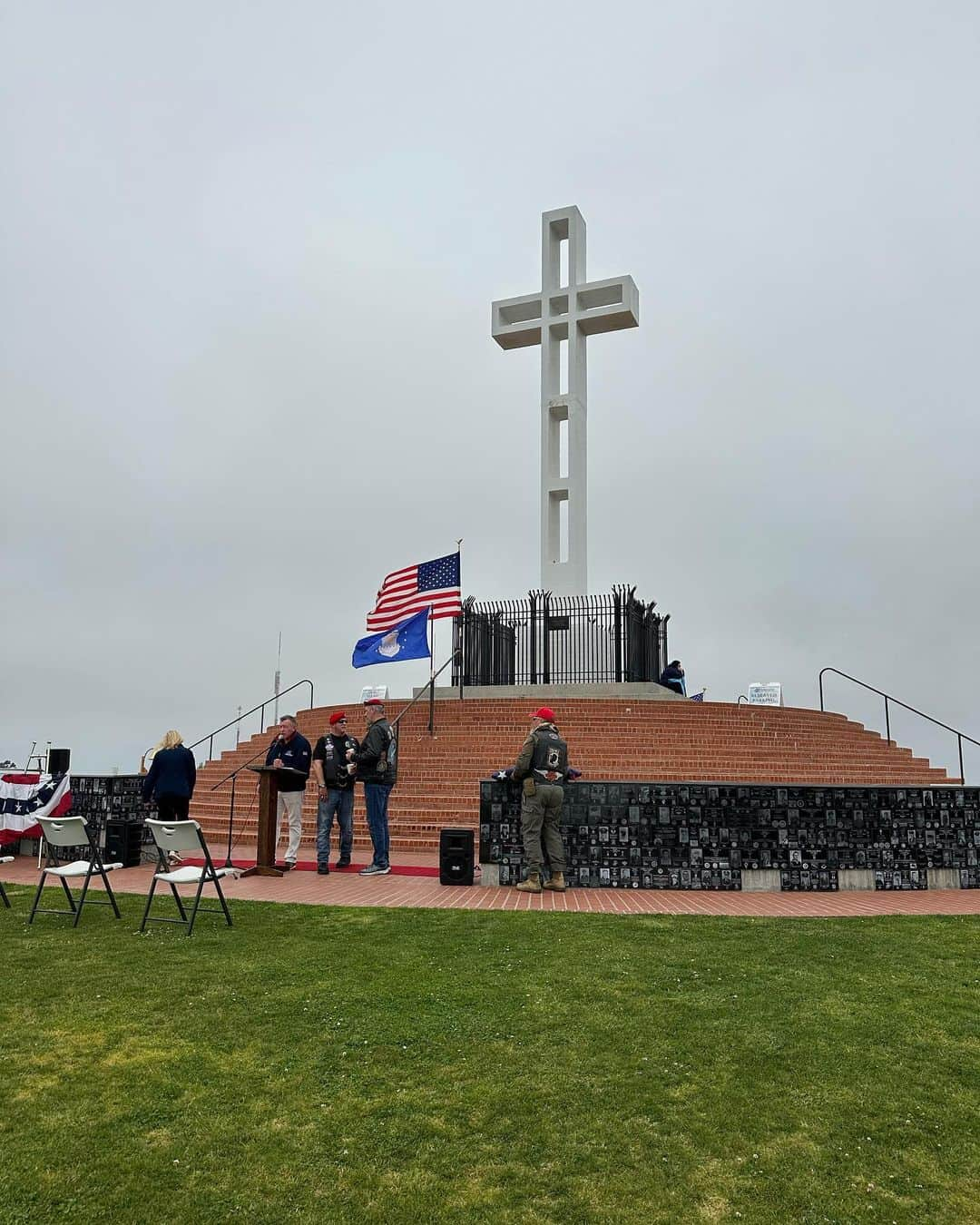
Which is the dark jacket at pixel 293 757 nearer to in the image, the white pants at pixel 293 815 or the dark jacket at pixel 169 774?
the white pants at pixel 293 815

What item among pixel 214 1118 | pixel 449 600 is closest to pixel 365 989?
pixel 214 1118

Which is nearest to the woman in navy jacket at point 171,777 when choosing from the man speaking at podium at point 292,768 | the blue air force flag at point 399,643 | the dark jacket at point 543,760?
the man speaking at podium at point 292,768

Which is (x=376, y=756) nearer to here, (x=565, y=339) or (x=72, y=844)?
(x=72, y=844)

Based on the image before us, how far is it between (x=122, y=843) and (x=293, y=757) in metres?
2.31

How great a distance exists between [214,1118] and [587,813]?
6302 millimetres

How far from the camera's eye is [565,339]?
80.2 ft

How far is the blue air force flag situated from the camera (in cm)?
1708

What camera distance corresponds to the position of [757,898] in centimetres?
907

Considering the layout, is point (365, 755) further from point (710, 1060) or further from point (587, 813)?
point (710, 1060)

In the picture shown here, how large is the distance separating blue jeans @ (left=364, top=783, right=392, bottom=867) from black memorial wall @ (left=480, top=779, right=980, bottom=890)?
1.32 metres

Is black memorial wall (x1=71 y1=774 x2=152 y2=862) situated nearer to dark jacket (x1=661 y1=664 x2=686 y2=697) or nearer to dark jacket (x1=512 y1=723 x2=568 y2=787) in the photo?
dark jacket (x1=512 y1=723 x2=568 y2=787)

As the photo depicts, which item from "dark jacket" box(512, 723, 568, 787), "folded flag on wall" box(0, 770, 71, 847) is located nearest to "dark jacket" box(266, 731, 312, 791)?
"dark jacket" box(512, 723, 568, 787)

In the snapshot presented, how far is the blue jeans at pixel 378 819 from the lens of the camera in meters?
10.3

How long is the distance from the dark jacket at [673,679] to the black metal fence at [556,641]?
28 cm
